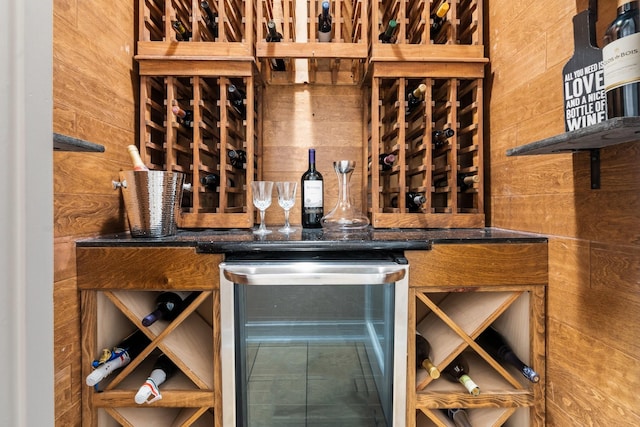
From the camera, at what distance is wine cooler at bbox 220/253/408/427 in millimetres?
902

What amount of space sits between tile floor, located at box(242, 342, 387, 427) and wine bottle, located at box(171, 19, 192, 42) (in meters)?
1.14

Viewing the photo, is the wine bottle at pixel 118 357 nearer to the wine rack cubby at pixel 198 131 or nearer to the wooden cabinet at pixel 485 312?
the wine rack cubby at pixel 198 131

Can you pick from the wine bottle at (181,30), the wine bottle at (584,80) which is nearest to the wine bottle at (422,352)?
the wine bottle at (584,80)

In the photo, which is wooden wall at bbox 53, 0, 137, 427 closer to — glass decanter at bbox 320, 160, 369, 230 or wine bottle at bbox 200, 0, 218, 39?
wine bottle at bbox 200, 0, 218, 39

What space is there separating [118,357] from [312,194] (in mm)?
790

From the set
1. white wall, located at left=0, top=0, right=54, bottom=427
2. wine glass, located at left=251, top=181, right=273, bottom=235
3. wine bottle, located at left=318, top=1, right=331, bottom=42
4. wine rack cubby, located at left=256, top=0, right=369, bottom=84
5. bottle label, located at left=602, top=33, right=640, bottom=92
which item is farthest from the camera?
wine bottle, located at left=318, top=1, right=331, bottom=42

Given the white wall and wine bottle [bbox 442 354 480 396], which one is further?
wine bottle [bbox 442 354 480 396]

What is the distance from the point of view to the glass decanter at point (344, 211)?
129 centimetres

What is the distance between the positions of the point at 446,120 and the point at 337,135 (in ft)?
1.50

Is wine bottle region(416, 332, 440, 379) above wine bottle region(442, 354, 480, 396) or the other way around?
above

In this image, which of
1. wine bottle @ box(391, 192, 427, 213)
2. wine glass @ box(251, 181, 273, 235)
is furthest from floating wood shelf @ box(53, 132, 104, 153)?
wine bottle @ box(391, 192, 427, 213)

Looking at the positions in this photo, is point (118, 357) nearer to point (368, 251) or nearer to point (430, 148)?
point (368, 251)

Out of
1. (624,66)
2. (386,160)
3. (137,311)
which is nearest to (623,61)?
(624,66)

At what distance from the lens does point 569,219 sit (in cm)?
87
